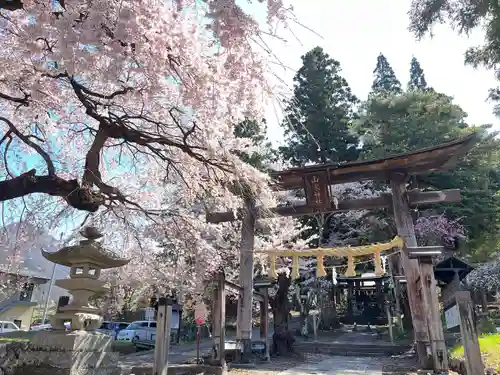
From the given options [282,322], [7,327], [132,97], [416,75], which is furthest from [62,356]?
[416,75]

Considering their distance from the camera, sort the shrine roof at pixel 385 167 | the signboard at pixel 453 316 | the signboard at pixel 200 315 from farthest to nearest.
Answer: the signboard at pixel 200 315, the shrine roof at pixel 385 167, the signboard at pixel 453 316

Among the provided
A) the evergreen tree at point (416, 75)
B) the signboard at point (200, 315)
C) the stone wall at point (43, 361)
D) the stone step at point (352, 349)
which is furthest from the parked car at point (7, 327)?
Result: the evergreen tree at point (416, 75)

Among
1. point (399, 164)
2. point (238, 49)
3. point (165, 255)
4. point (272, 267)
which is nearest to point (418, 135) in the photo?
point (399, 164)

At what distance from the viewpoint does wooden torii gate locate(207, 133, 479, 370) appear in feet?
24.3

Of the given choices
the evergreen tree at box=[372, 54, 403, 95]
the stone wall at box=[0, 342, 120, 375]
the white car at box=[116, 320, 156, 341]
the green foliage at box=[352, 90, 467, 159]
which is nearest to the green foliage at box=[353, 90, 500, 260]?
the green foliage at box=[352, 90, 467, 159]

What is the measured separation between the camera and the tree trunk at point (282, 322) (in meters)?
11.7

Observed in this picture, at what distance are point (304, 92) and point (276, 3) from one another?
20.2 m

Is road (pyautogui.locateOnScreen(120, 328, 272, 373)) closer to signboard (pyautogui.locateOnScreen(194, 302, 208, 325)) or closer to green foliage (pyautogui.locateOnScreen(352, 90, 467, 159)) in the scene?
signboard (pyautogui.locateOnScreen(194, 302, 208, 325))

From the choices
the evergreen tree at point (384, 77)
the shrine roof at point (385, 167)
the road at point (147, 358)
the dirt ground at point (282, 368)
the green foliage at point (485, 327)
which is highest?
the evergreen tree at point (384, 77)

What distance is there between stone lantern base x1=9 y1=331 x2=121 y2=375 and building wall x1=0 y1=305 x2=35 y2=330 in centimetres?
2418

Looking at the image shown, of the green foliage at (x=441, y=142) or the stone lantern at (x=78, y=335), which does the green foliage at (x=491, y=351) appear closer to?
the stone lantern at (x=78, y=335)

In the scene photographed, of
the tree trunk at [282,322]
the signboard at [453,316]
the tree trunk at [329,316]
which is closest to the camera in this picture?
the signboard at [453,316]

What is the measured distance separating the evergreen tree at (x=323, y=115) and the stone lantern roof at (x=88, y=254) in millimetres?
16233

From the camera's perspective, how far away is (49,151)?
661 cm
